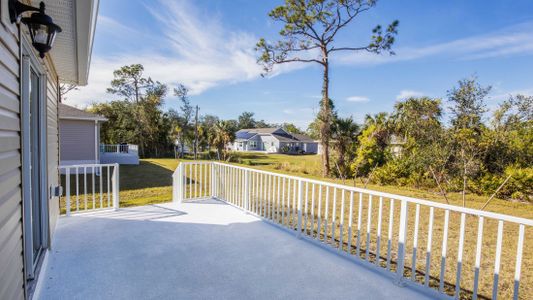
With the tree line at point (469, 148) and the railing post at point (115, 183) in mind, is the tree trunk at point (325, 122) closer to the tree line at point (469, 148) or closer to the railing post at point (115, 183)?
the tree line at point (469, 148)

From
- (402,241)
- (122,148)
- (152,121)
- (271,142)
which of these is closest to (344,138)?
(402,241)

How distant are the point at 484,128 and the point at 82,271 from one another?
9556 mm

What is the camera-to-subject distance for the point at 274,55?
14031mm

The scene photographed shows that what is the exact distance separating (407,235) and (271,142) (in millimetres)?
34869

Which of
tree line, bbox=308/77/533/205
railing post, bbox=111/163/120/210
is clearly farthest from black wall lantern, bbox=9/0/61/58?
tree line, bbox=308/77/533/205

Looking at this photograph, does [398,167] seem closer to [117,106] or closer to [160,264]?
[160,264]

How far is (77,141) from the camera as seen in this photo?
12352 millimetres

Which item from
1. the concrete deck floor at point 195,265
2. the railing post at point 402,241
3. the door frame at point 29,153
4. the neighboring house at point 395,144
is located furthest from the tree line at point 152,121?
the railing post at point 402,241

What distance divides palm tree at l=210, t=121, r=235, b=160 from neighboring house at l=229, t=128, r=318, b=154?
15145mm

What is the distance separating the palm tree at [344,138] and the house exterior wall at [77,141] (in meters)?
11.2

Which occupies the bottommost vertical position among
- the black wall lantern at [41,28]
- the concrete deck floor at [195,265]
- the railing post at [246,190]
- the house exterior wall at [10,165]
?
the concrete deck floor at [195,265]

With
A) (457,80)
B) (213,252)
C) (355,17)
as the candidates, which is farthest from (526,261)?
(355,17)

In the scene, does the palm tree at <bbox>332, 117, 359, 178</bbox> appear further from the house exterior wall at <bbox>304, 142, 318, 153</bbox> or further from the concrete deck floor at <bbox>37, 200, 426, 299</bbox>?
the house exterior wall at <bbox>304, 142, 318, 153</bbox>

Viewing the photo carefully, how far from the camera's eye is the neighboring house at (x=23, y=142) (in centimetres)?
141
